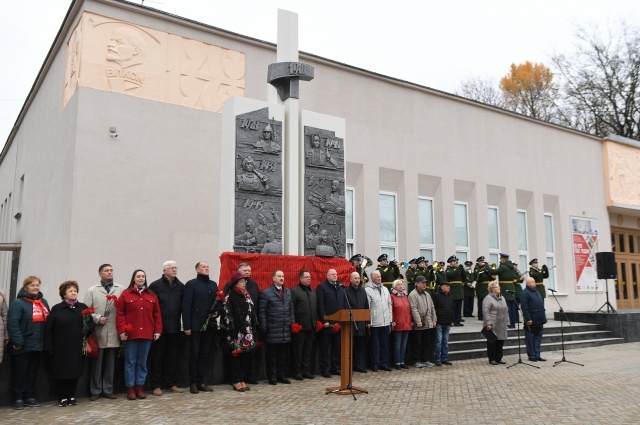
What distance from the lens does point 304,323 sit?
940 cm

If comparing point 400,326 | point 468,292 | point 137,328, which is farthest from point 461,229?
point 137,328

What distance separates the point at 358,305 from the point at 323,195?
2.43 metres

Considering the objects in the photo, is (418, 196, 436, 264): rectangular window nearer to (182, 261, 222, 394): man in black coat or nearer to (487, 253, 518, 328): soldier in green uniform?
(487, 253, 518, 328): soldier in green uniform

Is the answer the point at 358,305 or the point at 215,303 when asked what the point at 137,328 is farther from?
the point at 358,305

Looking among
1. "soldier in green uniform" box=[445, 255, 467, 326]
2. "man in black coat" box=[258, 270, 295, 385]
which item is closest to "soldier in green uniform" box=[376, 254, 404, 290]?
"soldier in green uniform" box=[445, 255, 467, 326]

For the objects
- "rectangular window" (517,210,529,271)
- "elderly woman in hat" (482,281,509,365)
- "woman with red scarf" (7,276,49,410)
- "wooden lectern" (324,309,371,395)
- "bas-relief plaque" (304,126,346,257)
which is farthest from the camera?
"rectangular window" (517,210,529,271)

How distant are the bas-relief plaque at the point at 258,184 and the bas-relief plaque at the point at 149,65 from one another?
4.33 metres

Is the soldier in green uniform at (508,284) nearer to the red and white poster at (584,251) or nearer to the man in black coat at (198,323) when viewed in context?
the red and white poster at (584,251)

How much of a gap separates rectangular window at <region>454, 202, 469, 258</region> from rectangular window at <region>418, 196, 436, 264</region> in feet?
3.43

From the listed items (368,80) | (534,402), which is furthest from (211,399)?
(368,80)

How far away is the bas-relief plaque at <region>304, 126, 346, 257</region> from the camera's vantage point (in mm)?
11133

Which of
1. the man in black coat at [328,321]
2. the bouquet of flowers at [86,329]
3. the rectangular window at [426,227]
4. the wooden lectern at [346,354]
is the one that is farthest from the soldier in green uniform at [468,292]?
the bouquet of flowers at [86,329]

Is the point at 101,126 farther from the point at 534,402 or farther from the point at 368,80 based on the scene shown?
the point at 534,402

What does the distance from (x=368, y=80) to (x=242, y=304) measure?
10.9 meters
